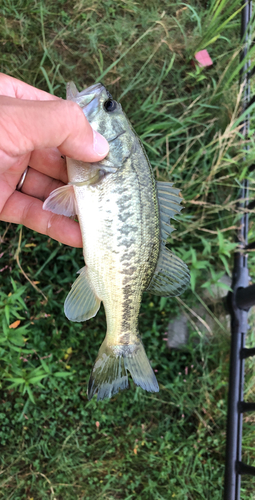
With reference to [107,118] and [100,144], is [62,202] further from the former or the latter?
[107,118]

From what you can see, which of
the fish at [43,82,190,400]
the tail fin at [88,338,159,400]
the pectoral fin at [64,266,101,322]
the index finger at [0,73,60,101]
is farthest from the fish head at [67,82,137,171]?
the tail fin at [88,338,159,400]

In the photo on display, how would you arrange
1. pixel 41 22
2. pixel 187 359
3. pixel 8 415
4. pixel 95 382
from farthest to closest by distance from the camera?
1. pixel 187 359
2. pixel 41 22
3. pixel 8 415
4. pixel 95 382

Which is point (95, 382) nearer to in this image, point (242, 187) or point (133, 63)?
point (242, 187)

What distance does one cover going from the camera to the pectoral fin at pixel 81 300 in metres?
1.97

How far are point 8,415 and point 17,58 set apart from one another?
10.8 feet

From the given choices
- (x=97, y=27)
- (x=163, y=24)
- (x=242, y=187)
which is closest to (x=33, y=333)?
(x=242, y=187)

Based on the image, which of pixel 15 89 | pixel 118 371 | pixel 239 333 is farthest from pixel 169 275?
pixel 15 89

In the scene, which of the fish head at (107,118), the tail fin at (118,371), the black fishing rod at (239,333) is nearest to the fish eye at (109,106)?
the fish head at (107,118)

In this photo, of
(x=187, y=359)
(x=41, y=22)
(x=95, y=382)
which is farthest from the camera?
(x=187, y=359)

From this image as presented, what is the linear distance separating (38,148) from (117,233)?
2.13 feet

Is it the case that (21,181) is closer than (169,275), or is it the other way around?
(169,275)

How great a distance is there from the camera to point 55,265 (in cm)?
283

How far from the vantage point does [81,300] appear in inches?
79.0

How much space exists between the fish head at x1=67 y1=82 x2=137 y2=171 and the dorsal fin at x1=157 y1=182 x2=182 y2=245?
0.32 meters
